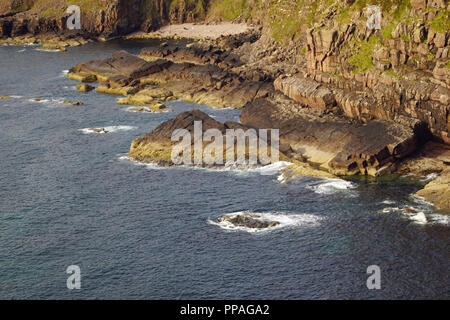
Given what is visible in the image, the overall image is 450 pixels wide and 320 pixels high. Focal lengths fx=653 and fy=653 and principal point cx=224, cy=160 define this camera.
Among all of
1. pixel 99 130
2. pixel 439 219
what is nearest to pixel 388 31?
pixel 439 219

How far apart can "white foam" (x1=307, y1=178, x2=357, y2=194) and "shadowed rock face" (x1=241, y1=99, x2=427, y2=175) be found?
4096mm

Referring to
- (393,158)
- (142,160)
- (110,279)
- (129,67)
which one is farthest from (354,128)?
(129,67)

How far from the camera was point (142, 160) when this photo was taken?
123 metres

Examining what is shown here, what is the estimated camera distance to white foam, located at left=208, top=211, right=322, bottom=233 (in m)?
93.1

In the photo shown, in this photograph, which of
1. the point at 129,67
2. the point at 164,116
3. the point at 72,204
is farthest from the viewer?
the point at 129,67

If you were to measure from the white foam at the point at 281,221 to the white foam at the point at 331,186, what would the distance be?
9.38m

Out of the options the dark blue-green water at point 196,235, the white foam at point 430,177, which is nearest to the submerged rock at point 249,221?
the dark blue-green water at point 196,235

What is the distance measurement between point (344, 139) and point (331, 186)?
1539 centimetres

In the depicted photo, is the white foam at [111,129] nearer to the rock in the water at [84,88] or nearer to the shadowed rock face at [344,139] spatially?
the shadowed rock face at [344,139]

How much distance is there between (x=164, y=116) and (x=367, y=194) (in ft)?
212

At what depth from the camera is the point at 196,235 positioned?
91625 mm

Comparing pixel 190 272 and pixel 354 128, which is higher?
pixel 354 128

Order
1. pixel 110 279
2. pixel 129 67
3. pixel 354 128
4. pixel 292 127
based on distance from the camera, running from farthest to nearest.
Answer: pixel 129 67 → pixel 292 127 → pixel 354 128 → pixel 110 279
